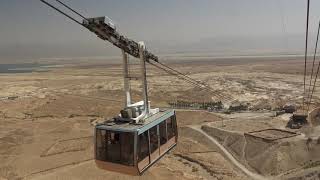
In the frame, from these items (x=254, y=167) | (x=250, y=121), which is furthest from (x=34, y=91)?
(x=254, y=167)

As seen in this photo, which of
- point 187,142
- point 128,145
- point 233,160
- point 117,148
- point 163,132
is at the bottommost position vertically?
point 233,160

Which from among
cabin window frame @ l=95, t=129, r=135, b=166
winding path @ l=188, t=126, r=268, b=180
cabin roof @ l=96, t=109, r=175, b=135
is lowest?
winding path @ l=188, t=126, r=268, b=180

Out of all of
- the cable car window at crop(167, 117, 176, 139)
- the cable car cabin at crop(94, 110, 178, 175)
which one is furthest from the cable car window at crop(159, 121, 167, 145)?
the cable car window at crop(167, 117, 176, 139)

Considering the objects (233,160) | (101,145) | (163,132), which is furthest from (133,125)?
(233,160)

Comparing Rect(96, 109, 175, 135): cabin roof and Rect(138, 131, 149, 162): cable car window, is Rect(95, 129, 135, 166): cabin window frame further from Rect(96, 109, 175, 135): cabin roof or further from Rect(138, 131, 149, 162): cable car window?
Rect(138, 131, 149, 162): cable car window

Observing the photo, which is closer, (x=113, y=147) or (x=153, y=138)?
(x=113, y=147)

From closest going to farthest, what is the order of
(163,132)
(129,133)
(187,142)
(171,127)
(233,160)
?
(129,133), (163,132), (171,127), (233,160), (187,142)

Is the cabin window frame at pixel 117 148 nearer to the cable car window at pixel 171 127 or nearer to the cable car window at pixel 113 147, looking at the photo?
the cable car window at pixel 113 147

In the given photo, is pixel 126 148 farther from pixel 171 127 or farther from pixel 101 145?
pixel 171 127
